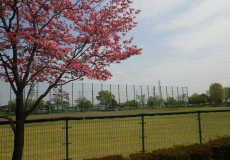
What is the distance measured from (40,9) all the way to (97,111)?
22.5 meters

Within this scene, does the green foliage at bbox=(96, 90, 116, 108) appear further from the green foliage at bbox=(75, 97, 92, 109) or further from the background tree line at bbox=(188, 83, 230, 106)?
the background tree line at bbox=(188, 83, 230, 106)

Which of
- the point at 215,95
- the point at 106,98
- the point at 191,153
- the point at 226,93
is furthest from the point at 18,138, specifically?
the point at 226,93

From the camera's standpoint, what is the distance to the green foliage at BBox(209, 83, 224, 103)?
6900 cm

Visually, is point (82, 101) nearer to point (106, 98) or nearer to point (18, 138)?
point (106, 98)

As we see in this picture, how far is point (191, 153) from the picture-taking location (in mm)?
4070

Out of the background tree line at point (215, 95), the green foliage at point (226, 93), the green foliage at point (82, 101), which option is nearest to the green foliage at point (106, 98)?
the green foliage at point (82, 101)

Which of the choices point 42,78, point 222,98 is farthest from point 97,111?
point 222,98

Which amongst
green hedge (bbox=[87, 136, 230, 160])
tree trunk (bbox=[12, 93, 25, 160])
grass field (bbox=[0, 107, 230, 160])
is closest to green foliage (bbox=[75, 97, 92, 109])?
grass field (bbox=[0, 107, 230, 160])

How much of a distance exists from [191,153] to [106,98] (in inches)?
919

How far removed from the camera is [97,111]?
26.2 m

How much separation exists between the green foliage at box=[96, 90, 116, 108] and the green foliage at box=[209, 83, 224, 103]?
57.2 meters

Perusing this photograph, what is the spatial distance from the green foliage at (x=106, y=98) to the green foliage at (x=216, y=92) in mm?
57206

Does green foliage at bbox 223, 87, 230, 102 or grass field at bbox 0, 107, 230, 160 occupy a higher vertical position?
green foliage at bbox 223, 87, 230, 102

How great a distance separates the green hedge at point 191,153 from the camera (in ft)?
12.5
